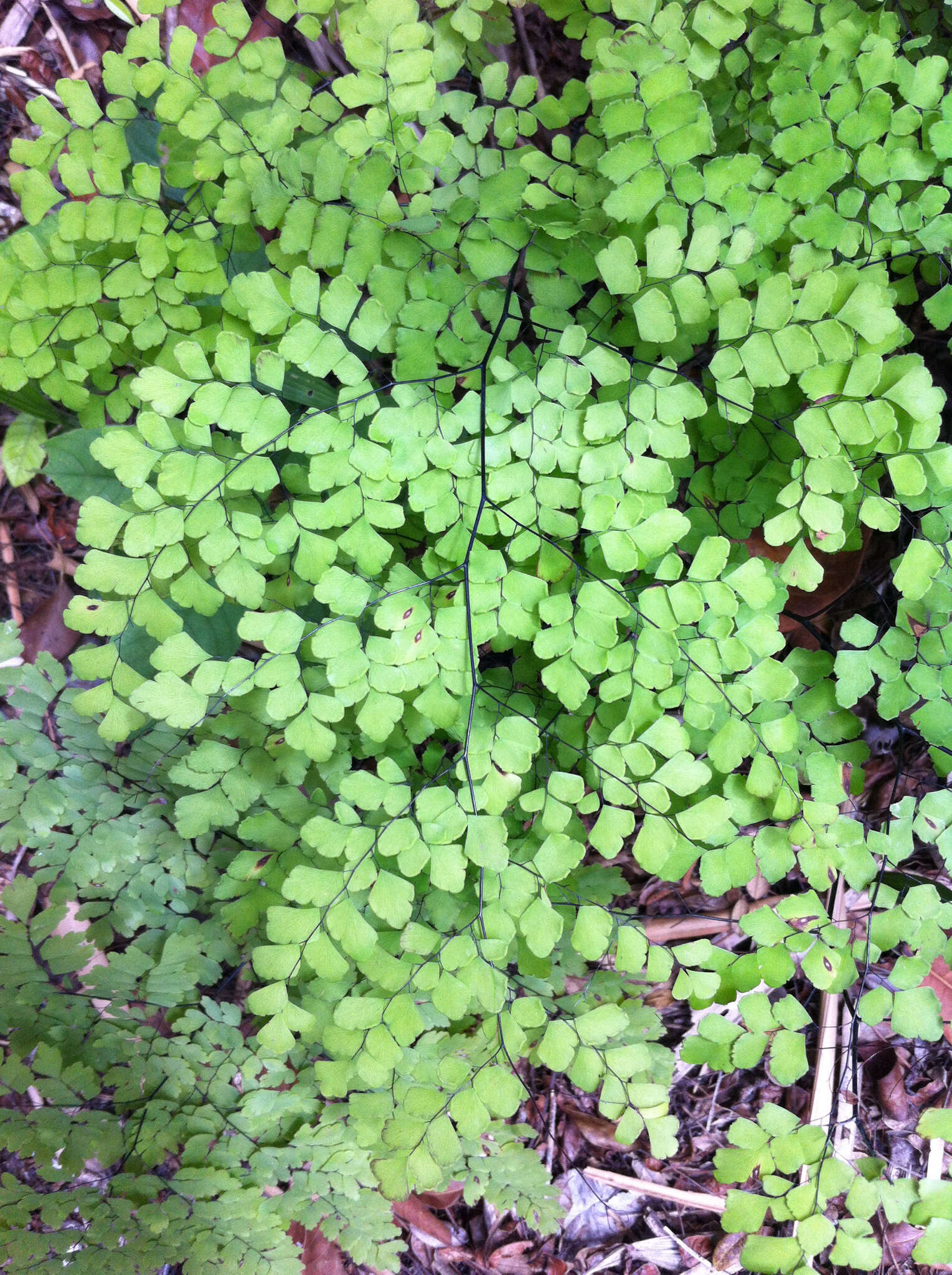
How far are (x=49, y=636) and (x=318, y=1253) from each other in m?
1.39

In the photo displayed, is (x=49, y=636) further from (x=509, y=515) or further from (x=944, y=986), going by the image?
(x=944, y=986)

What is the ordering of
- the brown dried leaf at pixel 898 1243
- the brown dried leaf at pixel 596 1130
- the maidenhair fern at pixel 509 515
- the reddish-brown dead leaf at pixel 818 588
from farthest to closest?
the brown dried leaf at pixel 596 1130, the brown dried leaf at pixel 898 1243, the reddish-brown dead leaf at pixel 818 588, the maidenhair fern at pixel 509 515

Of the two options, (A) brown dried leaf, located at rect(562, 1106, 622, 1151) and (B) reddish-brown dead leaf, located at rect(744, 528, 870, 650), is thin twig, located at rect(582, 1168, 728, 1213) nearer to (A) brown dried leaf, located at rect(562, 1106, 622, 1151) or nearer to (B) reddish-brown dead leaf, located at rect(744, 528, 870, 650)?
(A) brown dried leaf, located at rect(562, 1106, 622, 1151)

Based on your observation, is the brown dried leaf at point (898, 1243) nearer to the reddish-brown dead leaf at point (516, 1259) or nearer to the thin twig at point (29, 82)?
the reddish-brown dead leaf at point (516, 1259)

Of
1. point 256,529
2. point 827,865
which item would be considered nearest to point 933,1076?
point 827,865

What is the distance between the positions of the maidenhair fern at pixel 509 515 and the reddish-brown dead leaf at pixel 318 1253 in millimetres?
303

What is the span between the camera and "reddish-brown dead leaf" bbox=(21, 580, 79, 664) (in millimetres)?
1776

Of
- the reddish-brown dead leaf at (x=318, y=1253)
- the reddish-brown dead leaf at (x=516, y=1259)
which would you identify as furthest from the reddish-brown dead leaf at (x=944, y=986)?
the reddish-brown dead leaf at (x=318, y=1253)

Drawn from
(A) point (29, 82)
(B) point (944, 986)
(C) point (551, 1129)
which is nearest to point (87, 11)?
(A) point (29, 82)

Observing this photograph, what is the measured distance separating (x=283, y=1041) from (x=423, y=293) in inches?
39.9

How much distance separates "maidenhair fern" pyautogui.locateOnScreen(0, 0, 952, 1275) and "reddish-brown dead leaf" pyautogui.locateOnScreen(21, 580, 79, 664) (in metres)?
0.65

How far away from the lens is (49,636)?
1.79 metres

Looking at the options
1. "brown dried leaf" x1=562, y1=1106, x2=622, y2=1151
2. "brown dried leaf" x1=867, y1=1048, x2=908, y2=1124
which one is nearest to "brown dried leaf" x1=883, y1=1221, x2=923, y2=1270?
"brown dried leaf" x1=867, y1=1048, x2=908, y2=1124

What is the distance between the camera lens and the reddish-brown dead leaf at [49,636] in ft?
5.83
